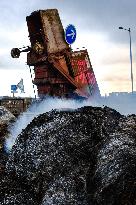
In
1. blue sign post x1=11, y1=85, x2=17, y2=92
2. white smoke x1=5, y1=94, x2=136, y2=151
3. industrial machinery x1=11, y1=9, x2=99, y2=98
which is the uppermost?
industrial machinery x1=11, y1=9, x2=99, y2=98

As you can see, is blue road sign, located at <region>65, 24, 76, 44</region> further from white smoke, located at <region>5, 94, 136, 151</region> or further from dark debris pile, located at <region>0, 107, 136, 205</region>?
dark debris pile, located at <region>0, 107, 136, 205</region>

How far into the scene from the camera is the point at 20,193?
15.4 feet

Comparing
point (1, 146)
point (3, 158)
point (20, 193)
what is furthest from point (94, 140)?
point (1, 146)

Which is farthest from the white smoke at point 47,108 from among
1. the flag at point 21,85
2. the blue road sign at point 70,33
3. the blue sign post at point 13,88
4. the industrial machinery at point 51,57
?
the blue sign post at point 13,88

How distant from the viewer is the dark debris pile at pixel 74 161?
3.82 m

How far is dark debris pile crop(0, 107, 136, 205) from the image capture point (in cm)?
382

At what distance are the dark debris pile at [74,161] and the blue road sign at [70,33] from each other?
495 inches

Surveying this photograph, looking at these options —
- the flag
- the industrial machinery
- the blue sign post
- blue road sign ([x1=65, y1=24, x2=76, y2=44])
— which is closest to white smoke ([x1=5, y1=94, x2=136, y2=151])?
the industrial machinery

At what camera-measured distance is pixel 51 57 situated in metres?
17.4

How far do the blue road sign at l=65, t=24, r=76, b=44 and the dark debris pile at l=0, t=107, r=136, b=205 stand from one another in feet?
41.2

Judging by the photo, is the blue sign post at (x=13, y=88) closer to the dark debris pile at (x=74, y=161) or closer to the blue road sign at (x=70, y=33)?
the blue road sign at (x=70, y=33)

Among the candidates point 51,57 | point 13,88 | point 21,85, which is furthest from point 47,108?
point 21,85

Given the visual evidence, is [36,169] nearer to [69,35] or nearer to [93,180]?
[93,180]

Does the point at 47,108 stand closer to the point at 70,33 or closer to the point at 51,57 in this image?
the point at 51,57
